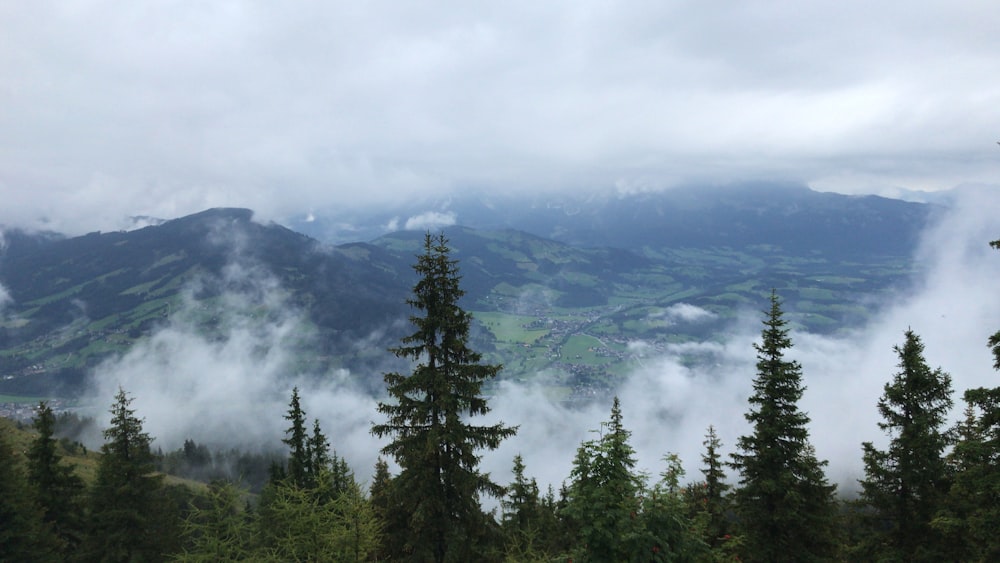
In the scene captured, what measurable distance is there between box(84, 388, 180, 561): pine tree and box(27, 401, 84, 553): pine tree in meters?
5.89

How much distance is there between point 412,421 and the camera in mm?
17516

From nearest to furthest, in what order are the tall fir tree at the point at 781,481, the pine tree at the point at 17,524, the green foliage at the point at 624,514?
1. the green foliage at the point at 624,514
2. the tall fir tree at the point at 781,481
3. the pine tree at the point at 17,524

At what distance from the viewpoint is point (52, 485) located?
31766mm

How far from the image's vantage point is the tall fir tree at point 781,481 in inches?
750

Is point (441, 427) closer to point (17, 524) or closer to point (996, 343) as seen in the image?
Result: point (996, 343)

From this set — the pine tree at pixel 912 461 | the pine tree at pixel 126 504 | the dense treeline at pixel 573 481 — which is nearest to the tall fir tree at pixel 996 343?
the dense treeline at pixel 573 481

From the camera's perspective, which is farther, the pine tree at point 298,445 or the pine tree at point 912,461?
the pine tree at point 298,445

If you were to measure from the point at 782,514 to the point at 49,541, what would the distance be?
37.6 m

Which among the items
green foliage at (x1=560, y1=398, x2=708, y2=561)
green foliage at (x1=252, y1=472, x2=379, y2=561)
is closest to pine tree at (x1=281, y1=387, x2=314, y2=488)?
green foliage at (x1=252, y1=472, x2=379, y2=561)

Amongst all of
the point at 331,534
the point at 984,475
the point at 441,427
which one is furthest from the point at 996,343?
the point at 331,534

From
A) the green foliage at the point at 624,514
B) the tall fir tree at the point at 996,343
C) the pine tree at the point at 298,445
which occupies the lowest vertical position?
the pine tree at the point at 298,445

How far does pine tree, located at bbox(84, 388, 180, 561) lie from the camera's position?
2592cm

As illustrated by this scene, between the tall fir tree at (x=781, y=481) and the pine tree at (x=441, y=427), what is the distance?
36.0 ft

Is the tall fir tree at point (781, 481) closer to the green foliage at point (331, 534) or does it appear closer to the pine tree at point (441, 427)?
the pine tree at point (441, 427)
